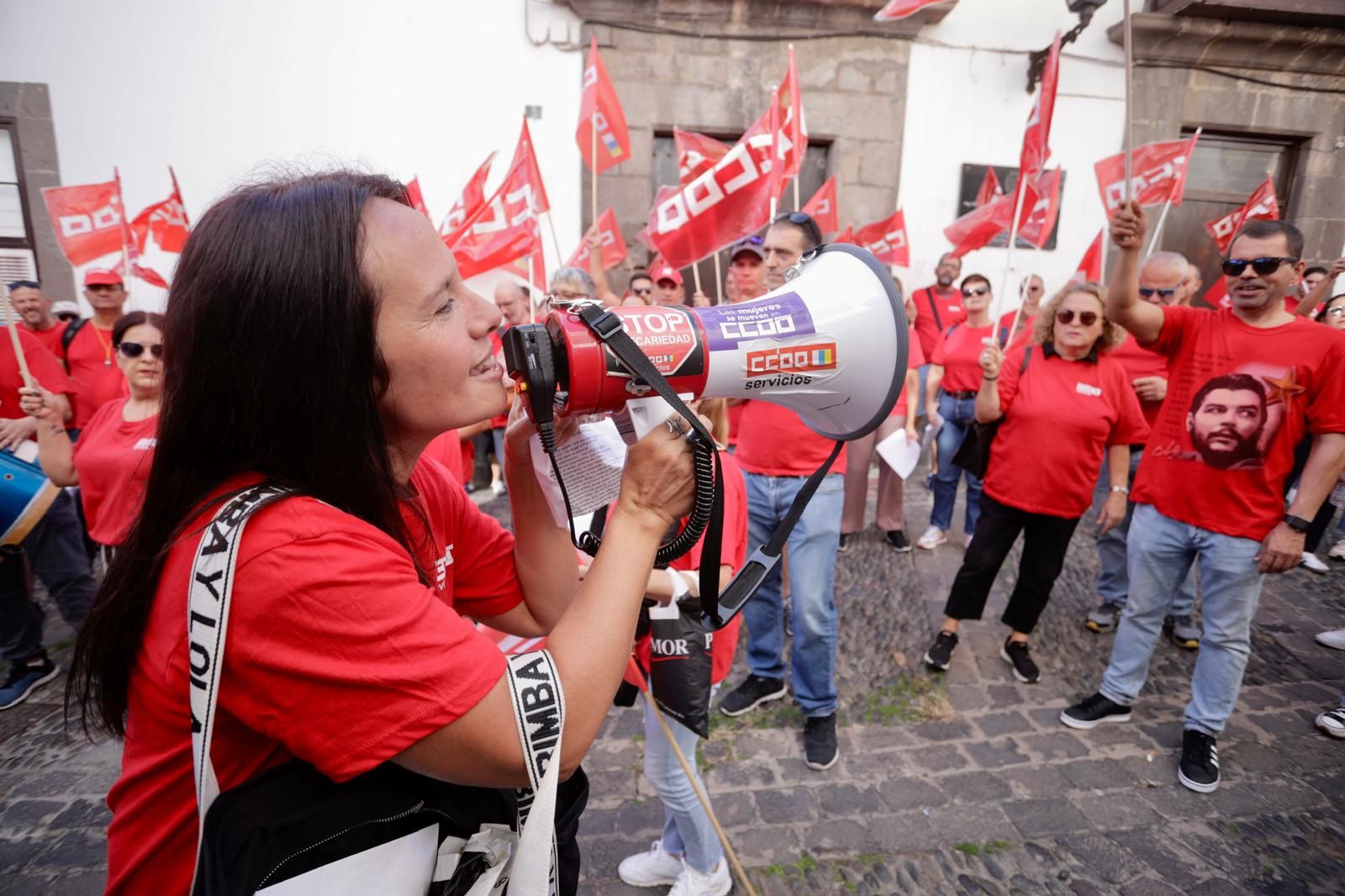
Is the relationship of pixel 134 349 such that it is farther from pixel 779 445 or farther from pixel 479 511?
pixel 779 445

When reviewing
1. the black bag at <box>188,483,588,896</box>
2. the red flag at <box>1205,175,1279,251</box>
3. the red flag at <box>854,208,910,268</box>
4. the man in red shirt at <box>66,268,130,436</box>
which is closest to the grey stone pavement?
the black bag at <box>188,483,588,896</box>

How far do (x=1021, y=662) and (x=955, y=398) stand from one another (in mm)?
2315

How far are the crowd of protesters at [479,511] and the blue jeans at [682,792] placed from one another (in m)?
0.01

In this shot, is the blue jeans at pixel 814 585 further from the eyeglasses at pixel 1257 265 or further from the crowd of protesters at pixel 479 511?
the eyeglasses at pixel 1257 265

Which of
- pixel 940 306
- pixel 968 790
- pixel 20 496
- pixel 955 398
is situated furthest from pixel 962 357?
pixel 20 496

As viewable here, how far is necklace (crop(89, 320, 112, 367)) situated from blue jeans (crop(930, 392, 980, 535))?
20.0 feet

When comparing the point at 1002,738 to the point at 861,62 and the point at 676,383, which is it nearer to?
the point at 676,383

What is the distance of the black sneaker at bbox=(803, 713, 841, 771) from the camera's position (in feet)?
9.59

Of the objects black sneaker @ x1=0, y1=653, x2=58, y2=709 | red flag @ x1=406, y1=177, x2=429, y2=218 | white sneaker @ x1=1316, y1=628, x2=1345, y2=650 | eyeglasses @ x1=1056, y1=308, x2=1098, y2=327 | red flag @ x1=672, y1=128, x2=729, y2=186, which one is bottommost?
black sneaker @ x1=0, y1=653, x2=58, y2=709

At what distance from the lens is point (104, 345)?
475 cm

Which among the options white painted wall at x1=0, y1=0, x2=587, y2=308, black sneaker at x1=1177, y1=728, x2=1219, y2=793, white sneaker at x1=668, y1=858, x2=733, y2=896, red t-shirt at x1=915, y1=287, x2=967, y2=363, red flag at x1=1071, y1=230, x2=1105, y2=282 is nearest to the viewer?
white sneaker at x1=668, y1=858, x2=733, y2=896

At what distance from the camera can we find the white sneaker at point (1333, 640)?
12.8ft

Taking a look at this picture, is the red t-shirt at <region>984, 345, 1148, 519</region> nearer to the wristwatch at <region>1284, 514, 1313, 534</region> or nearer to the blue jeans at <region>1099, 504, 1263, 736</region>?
the blue jeans at <region>1099, 504, 1263, 736</region>

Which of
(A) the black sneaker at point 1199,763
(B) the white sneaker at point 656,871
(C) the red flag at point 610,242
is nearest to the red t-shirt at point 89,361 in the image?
(C) the red flag at point 610,242
